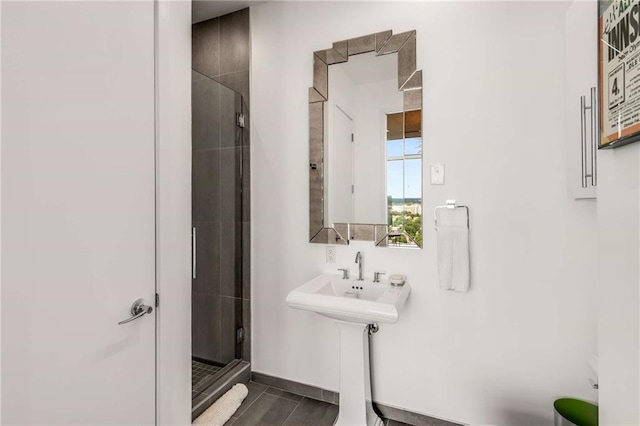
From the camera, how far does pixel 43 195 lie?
94cm

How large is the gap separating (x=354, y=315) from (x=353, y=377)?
1.53 ft

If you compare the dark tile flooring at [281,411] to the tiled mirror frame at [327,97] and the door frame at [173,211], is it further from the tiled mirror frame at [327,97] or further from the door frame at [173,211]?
the tiled mirror frame at [327,97]

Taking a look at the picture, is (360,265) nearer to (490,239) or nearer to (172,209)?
(490,239)

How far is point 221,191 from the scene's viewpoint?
2154mm

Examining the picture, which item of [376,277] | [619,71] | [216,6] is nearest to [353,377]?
[376,277]

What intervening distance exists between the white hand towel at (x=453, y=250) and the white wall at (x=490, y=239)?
3.3 inches

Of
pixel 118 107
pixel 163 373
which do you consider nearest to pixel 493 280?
pixel 163 373

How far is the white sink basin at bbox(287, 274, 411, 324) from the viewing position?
1493 mm

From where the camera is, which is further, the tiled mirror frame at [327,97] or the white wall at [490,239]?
the tiled mirror frame at [327,97]

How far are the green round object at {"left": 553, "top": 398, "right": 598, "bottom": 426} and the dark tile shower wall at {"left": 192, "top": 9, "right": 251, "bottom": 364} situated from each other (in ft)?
6.25

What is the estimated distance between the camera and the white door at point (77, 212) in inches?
34.8

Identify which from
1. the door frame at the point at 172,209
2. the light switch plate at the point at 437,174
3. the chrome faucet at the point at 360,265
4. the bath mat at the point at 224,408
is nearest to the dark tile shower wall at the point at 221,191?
the bath mat at the point at 224,408

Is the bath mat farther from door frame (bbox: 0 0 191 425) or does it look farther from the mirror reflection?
the mirror reflection

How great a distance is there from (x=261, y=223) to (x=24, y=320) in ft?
4.90
